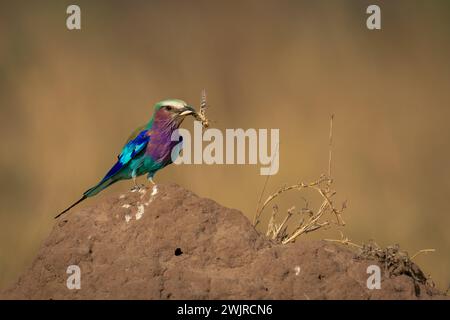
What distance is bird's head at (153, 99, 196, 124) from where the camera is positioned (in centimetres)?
674

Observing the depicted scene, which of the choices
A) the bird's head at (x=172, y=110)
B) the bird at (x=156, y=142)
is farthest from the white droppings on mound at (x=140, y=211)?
the bird's head at (x=172, y=110)

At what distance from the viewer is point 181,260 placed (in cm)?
563

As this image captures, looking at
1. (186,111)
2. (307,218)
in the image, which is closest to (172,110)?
→ (186,111)

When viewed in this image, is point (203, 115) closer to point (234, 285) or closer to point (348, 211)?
point (234, 285)

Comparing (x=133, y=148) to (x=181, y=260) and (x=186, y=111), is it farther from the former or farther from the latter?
(x=181, y=260)

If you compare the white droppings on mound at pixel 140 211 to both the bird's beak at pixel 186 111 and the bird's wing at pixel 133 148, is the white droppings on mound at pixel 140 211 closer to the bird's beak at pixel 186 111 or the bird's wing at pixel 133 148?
the bird's wing at pixel 133 148

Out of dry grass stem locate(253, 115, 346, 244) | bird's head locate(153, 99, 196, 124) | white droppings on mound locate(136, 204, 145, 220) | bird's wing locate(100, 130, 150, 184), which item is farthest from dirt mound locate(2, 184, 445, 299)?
bird's head locate(153, 99, 196, 124)

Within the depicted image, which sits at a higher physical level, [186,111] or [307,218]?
[186,111]

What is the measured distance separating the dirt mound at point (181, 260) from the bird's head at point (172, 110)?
2.83 ft

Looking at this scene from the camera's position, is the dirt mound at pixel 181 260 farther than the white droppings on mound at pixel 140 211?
No

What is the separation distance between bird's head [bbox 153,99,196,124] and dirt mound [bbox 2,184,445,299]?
0.86 meters

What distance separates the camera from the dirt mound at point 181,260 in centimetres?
541

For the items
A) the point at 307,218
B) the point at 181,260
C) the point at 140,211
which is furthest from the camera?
the point at 307,218

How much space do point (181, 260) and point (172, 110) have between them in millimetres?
1518
